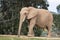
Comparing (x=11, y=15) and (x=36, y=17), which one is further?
(x=11, y=15)

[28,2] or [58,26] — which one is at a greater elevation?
[28,2]

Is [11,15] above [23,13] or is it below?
below

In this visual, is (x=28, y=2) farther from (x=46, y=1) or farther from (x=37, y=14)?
(x=37, y=14)

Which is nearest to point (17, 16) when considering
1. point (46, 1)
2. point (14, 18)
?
point (14, 18)

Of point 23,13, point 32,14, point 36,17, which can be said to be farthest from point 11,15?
point 23,13

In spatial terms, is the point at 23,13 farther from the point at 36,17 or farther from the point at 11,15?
the point at 11,15

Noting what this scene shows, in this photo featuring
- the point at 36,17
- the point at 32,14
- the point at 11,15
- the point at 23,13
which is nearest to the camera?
the point at 23,13

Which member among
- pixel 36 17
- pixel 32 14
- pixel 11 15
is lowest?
pixel 11 15

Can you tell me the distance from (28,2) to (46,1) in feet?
4.44

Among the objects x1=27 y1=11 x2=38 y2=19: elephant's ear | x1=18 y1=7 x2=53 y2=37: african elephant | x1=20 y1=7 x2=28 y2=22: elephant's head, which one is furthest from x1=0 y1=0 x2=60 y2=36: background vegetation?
x1=20 y1=7 x2=28 y2=22: elephant's head

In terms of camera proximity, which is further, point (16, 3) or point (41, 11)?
point (16, 3)

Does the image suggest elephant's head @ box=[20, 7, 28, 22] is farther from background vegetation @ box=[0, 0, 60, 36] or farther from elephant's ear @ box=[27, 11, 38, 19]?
background vegetation @ box=[0, 0, 60, 36]

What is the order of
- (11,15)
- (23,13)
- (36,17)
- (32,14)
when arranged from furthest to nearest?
(11,15), (36,17), (32,14), (23,13)

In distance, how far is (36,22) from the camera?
34.9ft
